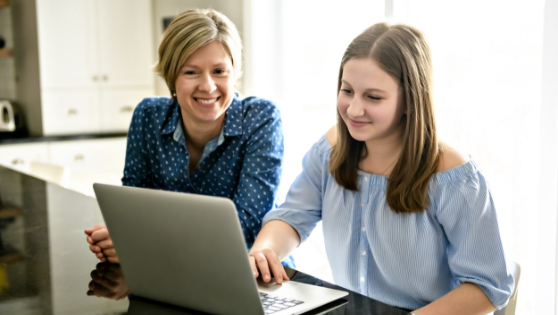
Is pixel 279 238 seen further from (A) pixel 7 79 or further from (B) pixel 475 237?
(A) pixel 7 79

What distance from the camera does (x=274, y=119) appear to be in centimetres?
164

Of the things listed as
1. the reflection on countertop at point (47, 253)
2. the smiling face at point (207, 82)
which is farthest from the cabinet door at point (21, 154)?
the smiling face at point (207, 82)

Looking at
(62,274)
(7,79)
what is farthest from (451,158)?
(7,79)

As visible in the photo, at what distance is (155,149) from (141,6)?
8.70 feet

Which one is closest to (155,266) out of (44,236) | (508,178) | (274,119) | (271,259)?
(271,259)

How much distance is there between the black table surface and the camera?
0.87m

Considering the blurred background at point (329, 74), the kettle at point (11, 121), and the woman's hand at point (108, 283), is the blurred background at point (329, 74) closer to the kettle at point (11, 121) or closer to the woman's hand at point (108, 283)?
the kettle at point (11, 121)

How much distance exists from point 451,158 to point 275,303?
534 millimetres

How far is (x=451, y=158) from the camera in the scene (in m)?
1.19

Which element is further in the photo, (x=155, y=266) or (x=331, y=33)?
(x=331, y=33)

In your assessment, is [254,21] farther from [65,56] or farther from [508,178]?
[508,178]

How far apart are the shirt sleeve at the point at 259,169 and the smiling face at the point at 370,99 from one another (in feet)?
1.30

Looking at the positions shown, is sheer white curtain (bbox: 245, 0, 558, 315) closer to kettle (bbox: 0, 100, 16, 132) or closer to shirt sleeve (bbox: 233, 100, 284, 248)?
shirt sleeve (bbox: 233, 100, 284, 248)

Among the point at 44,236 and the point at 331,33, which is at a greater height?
the point at 331,33
